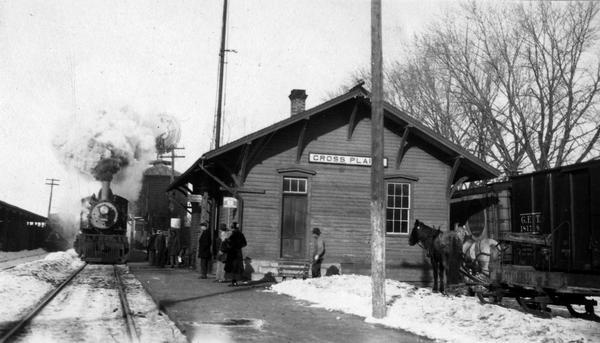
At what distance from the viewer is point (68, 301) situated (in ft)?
36.9

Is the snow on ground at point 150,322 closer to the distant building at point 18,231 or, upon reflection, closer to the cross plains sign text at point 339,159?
the cross plains sign text at point 339,159

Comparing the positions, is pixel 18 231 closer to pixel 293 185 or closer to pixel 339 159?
pixel 293 185

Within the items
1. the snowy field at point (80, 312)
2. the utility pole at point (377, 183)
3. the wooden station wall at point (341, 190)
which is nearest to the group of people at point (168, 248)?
the wooden station wall at point (341, 190)

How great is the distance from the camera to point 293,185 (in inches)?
703

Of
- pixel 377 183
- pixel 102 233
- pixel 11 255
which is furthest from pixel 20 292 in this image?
pixel 11 255

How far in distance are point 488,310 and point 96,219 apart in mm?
21231

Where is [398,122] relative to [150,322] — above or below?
above

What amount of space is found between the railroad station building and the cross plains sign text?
0.10 ft

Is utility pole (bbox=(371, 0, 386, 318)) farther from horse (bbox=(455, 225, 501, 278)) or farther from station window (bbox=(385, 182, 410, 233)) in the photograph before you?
station window (bbox=(385, 182, 410, 233))

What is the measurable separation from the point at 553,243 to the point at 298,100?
12.0 metres

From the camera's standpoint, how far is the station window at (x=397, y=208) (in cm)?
1838

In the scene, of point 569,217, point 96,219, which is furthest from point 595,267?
point 96,219

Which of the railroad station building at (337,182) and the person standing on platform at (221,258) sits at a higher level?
the railroad station building at (337,182)

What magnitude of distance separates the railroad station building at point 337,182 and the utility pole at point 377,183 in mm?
7268
